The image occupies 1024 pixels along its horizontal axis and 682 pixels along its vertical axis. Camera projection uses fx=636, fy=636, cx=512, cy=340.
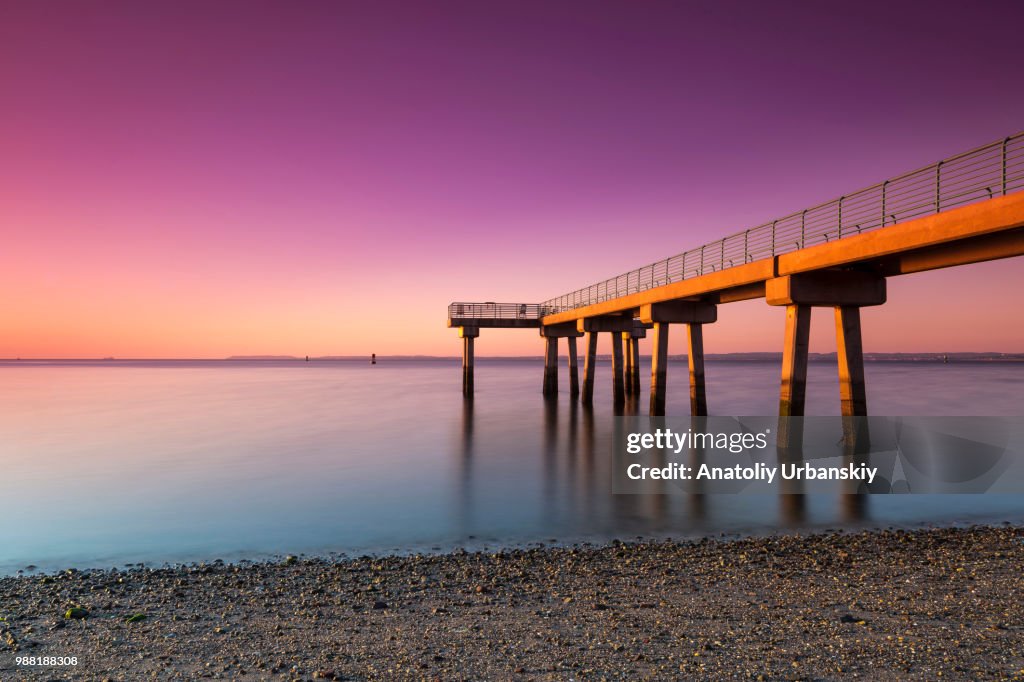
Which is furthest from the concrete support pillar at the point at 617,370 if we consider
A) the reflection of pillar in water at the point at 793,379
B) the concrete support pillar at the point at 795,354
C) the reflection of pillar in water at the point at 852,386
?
the reflection of pillar in water at the point at 852,386

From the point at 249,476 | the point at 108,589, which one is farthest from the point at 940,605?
the point at 249,476

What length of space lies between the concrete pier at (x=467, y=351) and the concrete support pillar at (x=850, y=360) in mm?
25987

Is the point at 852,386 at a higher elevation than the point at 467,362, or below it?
below

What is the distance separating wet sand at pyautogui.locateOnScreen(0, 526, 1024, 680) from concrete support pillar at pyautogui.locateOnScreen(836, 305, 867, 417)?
738cm

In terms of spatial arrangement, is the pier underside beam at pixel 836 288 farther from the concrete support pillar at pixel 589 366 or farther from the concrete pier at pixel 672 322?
the concrete support pillar at pixel 589 366

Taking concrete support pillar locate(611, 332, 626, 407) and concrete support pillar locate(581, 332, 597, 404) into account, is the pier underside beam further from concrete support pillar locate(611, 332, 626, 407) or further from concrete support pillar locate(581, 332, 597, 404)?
concrete support pillar locate(581, 332, 597, 404)

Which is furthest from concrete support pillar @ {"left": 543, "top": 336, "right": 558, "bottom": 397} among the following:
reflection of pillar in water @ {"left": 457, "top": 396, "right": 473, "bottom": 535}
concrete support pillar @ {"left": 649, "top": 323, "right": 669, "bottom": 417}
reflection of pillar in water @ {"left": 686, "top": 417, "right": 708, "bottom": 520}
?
reflection of pillar in water @ {"left": 686, "top": 417, "right": 708, "bottom": 520}

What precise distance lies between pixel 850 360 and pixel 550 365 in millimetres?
28103

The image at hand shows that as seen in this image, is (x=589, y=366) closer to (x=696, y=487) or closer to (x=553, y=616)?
(x=696, y=487)

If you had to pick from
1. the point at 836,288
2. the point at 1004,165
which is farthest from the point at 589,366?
the point at 1004,165

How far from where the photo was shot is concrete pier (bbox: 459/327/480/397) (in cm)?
4081

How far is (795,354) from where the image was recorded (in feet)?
57.9

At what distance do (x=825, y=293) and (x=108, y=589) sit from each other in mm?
16811

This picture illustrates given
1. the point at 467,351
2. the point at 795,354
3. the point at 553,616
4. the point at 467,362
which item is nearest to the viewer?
the point at 553,616
